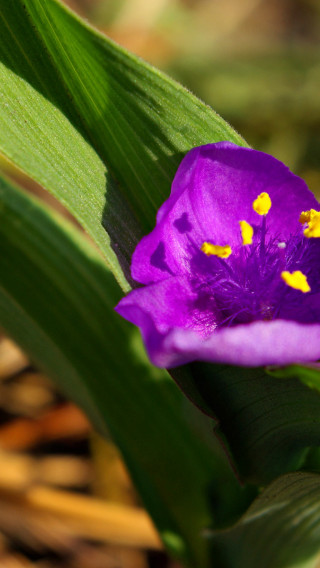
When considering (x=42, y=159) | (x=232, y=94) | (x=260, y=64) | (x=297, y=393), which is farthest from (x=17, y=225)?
(x=260, y=64)

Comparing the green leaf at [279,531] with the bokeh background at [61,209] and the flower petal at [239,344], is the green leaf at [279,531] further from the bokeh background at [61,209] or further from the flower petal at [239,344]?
the bokeh background at [61,209]

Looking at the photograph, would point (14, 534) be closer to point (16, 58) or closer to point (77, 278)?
point (77, 278)

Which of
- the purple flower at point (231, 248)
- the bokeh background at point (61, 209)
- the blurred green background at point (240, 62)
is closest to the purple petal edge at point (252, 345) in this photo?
the purple flower at point (231, 248)

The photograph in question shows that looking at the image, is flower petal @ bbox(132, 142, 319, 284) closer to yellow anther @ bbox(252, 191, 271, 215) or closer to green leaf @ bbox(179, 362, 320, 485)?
yellow anther @ bbox(252, 191, 271, 215)

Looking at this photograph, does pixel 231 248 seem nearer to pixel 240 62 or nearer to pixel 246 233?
pixel 246 233

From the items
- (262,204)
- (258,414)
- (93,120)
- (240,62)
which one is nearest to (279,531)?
(258,414)

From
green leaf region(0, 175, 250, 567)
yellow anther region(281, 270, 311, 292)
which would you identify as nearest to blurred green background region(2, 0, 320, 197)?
green leaf region(0, 175, 250, 567)

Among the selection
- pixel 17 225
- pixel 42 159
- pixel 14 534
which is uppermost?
Answer: pixel 42 159
